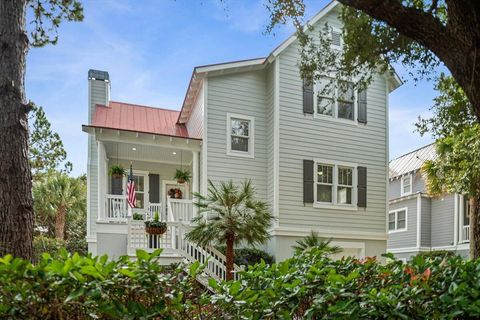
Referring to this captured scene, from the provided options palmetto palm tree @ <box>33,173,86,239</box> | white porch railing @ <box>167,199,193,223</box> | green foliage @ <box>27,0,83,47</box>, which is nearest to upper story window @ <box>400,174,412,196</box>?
white porch railing @ <box>167,199,193,223</box>

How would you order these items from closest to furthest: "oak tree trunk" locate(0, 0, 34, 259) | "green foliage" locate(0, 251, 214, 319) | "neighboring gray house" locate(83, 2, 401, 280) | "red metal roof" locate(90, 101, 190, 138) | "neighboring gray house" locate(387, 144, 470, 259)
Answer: "green foliage" locate(0, 251, 214, 319) → "oak tree trunk" locate(0, 0, 34, 259) → "neighboring gray house" locate(83, 2, 401, 280) → "red metal roof" locate(90, 101, 190, 138) → "neighboring gray house" locate(387, 144, 470, 259)

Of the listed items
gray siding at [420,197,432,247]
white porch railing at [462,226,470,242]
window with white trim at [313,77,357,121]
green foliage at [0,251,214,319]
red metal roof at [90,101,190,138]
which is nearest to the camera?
green foliage at [0,251,214,319]

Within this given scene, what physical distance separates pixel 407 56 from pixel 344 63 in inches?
Result: 41.8

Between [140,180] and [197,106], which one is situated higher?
[197,106]

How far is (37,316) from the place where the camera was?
1.75 metres

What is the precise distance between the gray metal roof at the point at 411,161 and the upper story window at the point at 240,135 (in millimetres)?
10502

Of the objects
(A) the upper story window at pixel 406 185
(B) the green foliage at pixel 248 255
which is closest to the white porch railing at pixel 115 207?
(B) the green foliage at pixel 248 255

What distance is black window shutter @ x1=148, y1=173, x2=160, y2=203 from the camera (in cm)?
1388

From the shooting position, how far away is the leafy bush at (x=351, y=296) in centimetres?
209

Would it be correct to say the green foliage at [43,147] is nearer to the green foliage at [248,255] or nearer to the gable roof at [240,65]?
the gable roof at [240,65]

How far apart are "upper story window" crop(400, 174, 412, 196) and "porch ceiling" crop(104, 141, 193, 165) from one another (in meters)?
12.1

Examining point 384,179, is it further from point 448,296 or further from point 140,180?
point 448,296

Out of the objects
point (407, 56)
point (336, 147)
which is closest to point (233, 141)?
point (336, 147)

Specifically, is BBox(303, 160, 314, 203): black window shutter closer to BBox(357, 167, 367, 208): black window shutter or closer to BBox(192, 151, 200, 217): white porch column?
BBox(357, 167, 367, 208): black window shutter
